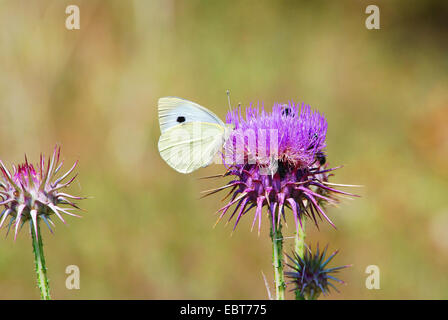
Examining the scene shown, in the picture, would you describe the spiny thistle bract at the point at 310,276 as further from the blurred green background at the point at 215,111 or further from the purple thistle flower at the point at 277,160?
the blurred green background at the point at 215,111

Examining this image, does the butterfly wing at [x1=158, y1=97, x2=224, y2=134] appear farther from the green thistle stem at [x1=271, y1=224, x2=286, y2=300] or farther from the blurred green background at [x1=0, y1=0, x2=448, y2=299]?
the blurred green background at [x1=0, y1=0, x2=448, y2=299]

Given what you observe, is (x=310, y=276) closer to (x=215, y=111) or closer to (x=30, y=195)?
(x=30, y=195)

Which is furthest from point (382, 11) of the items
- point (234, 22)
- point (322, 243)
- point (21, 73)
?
point (21, 73)

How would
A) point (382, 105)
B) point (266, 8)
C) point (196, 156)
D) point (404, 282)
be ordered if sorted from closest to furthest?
point (196, 156) < point (404, 282) < point (382, 105) < point (266, 8)

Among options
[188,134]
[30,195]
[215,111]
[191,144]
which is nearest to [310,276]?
[191,144]

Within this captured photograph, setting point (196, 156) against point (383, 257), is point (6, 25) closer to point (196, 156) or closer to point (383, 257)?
point (196, 156)

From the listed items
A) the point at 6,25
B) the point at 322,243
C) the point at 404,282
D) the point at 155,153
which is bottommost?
the point at 404,282

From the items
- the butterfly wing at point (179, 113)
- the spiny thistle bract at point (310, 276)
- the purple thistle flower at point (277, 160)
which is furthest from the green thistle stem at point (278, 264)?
the butterfly wing at point (179, 113)
